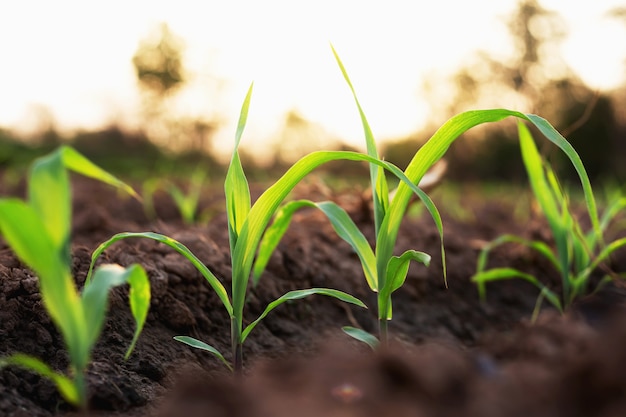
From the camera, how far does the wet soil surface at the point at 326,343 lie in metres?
0.69

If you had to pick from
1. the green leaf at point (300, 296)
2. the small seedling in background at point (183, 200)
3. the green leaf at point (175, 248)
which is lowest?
the small seedling in background at point (183, 200)

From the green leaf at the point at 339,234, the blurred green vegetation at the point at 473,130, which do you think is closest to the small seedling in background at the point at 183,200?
the green leaf at the point at 339,234

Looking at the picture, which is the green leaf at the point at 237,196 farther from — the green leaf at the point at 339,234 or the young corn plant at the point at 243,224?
the green leaf at the point at 339,234

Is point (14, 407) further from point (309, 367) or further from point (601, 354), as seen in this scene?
point (601, 354)

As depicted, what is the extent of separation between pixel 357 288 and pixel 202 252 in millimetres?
665

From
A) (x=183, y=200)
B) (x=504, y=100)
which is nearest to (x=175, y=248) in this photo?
(x=183, y=200)

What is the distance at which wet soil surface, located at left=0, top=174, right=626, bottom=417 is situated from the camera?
690mm

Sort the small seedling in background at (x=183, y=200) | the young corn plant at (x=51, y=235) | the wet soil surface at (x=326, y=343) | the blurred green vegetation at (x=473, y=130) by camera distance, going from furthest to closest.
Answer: the blurred green vegetation at (x=473, y=130) → the small seedling in background at (x=183, y=200) → the young corn plant at (x=51, y=235) → the wet soil surface at (x=326, y=343)

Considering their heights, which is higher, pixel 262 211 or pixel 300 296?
pixel 262 211

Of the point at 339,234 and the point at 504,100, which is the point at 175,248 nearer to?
the point at 339,234

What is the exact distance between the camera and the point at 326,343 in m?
1.59

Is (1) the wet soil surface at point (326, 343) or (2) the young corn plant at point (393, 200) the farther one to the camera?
(2) the young corn plant at point (393, 200)

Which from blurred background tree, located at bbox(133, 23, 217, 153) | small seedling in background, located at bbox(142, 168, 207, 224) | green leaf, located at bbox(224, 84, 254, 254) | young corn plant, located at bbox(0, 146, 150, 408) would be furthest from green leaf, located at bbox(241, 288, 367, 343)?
blurred background tree, located at bbox(133, 23, 217, 153)

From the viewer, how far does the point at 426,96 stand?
49.8ft
